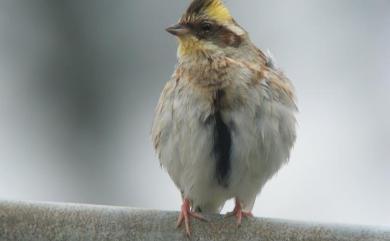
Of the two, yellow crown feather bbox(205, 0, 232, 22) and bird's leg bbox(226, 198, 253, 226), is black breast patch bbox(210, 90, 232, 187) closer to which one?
bird's leg bbox(226, 198, 253, 226)

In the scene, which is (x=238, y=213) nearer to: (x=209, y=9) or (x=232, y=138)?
(x=232, y=138)

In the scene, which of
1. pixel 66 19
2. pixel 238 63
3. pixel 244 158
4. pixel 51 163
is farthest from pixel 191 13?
pixel 51 163

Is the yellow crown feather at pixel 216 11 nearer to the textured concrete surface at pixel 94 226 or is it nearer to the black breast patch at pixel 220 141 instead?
the black breast patch at pixel 220 141

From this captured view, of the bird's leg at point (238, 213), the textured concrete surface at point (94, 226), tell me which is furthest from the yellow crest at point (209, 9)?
the textured concrete surface at point (94, 226)

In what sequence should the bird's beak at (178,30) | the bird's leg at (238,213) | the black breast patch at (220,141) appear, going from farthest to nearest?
1. the bird's beak at (178,30)
2. the black breast patch at (220,141)
3. the bird's leg at (238,213)

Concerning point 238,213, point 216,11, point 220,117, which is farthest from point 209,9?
point 238,213

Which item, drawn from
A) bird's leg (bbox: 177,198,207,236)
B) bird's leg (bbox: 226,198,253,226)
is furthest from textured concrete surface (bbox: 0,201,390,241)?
bird's leg (bbox: 226,198,253,226)

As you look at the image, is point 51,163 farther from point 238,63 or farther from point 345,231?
point 345,231
